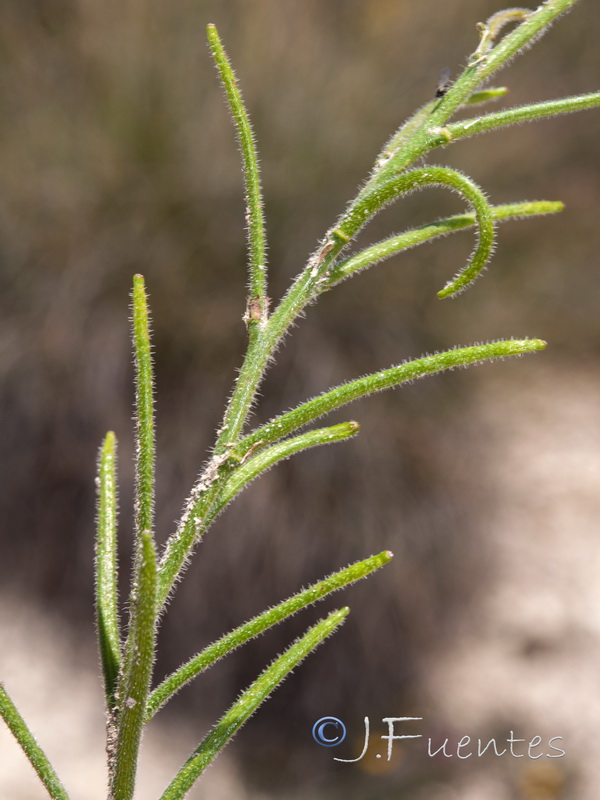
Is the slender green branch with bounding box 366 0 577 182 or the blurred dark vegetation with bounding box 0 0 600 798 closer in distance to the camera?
the slender green branch with bounding box 366 0 577 182

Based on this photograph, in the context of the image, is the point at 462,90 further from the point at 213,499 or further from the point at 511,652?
the point at 511,652

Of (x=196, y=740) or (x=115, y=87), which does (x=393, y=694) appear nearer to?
(x=196, y=740)

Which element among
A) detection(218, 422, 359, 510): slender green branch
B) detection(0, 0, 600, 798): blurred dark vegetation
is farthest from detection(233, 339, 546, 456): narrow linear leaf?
detection(0, 0, 600, 798): blurred dark vegetation

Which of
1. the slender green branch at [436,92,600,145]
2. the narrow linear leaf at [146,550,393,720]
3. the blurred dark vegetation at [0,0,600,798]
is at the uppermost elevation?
A: the blurred dark vegetation at [0,0,600,798]

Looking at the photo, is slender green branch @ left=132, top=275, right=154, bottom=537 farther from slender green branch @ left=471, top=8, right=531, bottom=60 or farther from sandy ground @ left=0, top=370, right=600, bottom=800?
sandy ground @ left=0, top=370, right=600, bottom=800
